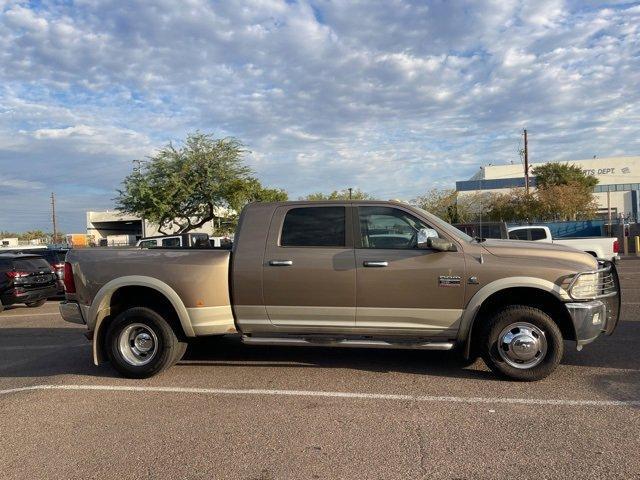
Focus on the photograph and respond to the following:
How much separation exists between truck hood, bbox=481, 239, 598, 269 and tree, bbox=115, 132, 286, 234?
26475 mm

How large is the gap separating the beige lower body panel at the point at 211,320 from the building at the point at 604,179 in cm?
6356

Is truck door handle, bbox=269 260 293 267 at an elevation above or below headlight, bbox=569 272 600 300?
above

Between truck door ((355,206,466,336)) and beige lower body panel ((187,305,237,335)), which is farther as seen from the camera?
beige lower body panel ((187,305,237,335))

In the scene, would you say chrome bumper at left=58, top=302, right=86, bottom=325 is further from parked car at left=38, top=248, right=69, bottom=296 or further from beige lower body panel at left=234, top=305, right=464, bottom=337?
parked car at left=38, top=248, right=69, bottom=296

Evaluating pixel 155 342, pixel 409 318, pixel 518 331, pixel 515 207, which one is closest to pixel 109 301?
pixel 155 342

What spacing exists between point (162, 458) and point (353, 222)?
314 centimetres

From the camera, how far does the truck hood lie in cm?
571

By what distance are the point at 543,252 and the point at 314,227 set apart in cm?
247

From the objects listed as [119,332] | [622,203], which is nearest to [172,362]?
[119,332]

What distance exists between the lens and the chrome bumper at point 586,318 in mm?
5602

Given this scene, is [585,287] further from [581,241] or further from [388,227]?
[581,241]

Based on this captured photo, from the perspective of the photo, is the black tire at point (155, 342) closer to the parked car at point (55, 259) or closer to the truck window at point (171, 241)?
the parked car at point (55, 259)

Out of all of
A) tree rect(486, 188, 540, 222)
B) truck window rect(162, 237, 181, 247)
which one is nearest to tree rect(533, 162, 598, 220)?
tree rect(486, 188, 540, 222)

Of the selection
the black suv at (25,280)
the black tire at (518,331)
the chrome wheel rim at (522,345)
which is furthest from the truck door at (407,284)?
the black suv at (25,280)
